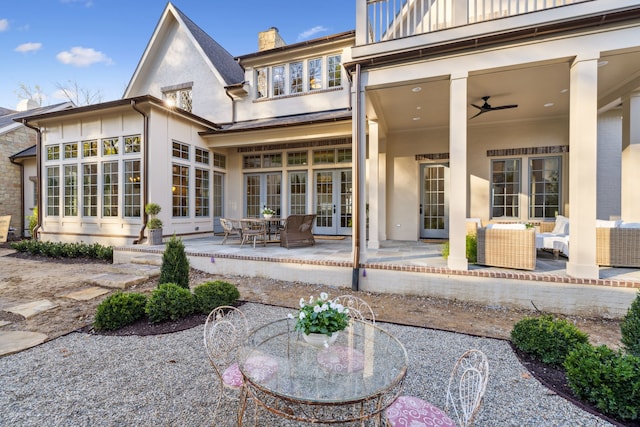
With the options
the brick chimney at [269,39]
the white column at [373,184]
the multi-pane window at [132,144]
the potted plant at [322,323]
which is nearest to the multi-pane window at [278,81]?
the brick chimney at [269,39]

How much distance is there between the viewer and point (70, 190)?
848 cm

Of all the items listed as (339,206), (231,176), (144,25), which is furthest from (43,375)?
(144,25)

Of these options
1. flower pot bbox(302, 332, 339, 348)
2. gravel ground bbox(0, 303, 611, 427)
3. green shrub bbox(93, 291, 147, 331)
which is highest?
flower pot bbox(302, 332, 339, 348)

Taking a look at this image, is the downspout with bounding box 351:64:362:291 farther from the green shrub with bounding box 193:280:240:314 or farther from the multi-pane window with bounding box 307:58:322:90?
the multi-pane window with bounding box 307:58:322:90

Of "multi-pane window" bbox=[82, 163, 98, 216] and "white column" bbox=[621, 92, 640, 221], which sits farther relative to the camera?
"multi-pane window" bbox=[82, 163, 98, 216]

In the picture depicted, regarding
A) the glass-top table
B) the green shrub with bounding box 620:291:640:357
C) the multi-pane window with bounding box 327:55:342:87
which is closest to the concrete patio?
the green shrub with bounding box 620:291:640:357

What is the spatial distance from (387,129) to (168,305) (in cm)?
→ 696

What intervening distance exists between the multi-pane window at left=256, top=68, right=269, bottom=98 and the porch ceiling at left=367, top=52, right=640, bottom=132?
4.58m

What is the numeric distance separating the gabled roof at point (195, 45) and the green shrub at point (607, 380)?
1095 cm

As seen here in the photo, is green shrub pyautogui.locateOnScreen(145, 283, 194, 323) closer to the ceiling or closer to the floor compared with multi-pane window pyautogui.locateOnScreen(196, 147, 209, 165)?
closer to the floor

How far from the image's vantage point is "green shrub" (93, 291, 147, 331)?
3.36m

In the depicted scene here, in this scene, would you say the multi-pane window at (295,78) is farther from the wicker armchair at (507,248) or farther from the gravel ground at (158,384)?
the gravel ground at (158,384)

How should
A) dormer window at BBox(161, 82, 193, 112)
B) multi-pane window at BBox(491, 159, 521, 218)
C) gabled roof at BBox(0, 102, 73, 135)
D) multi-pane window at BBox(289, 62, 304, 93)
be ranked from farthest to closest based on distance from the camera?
1. gabled roof at BBox(0, 102, 73, 135)
2. dormer window at BBox(161, 82, 193, 112)
3. multi-pane window at BBox(289, 62, 304, 93)
4. multi-pane window at BBox(491, 159, 521, 218)

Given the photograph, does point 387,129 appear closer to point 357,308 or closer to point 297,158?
point 297,158
